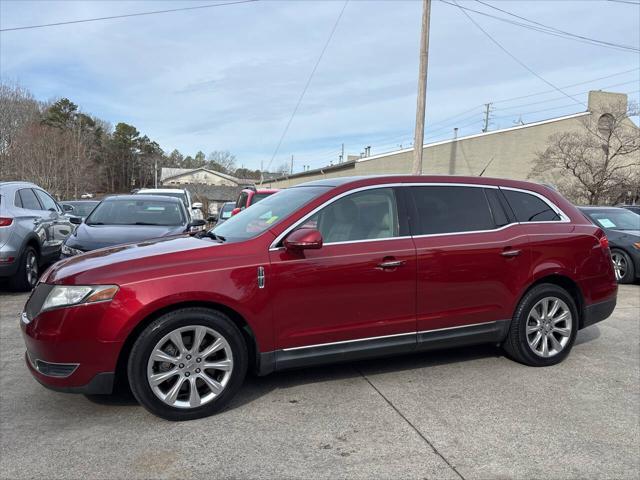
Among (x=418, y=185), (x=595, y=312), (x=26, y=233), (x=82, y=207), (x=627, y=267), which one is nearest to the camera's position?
(x=418, y=185)

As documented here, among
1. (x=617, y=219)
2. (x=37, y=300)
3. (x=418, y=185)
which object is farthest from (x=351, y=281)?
(x=617, y=219)

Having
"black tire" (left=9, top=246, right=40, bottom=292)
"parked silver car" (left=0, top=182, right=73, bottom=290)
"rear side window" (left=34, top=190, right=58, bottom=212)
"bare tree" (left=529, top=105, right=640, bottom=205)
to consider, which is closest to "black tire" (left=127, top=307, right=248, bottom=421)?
"parked silver car" (left=0, top=182, right=73, bottom=290)

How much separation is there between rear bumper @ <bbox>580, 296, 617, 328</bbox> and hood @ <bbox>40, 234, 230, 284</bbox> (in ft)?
11.7

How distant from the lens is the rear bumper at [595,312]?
4.77 m

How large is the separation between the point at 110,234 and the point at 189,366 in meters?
4.04

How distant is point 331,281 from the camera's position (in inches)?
146

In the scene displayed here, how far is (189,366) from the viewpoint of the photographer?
3406 mm

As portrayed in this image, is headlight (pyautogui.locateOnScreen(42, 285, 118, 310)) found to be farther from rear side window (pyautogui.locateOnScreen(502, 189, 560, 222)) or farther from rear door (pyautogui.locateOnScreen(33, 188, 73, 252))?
rear door (pyautogui.locateOnScreen(33, 188, 73, 252))

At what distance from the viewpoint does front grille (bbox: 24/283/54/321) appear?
3.38 metres

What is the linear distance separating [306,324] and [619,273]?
27.9 ft

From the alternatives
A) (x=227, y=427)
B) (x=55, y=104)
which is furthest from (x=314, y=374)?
(x=55, y=104)

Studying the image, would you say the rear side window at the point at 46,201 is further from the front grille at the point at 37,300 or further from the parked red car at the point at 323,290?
the front grille at the point at 37,300

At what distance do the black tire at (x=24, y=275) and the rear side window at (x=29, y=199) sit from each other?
0.75 m

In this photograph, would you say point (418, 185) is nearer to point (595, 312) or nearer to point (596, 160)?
point (595, 312)
